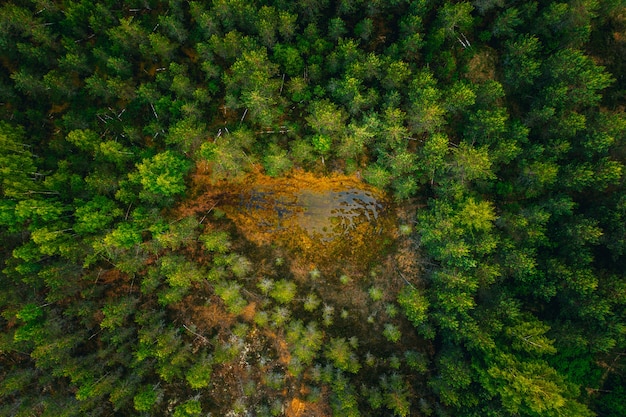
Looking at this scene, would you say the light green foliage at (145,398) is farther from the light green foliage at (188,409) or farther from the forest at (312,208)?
the light green foliage at (188,409)

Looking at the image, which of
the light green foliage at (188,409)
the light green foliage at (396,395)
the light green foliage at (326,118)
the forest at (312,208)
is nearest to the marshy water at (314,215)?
the forest at (312,208)

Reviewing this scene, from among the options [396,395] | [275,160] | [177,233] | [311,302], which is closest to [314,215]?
[275,160]

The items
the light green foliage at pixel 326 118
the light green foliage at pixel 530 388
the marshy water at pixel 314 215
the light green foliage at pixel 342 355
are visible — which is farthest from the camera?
the marshy water at pixel 314 215

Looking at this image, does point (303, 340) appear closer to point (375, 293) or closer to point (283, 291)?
point (283, 291)

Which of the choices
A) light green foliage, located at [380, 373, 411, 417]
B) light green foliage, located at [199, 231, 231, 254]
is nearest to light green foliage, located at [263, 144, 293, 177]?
light green foliage, located at [199, 231, 231, 254]

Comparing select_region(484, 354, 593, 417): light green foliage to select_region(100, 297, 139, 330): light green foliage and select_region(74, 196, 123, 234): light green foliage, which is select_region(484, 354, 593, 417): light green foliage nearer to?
select_region(100, 297, 139, 330): light green foliage

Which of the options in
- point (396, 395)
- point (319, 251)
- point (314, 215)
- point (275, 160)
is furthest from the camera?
point (314, 215)

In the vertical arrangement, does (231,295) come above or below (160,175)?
below

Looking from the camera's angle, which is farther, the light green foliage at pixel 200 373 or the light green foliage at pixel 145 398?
the light green foliage at pixel 200 373
